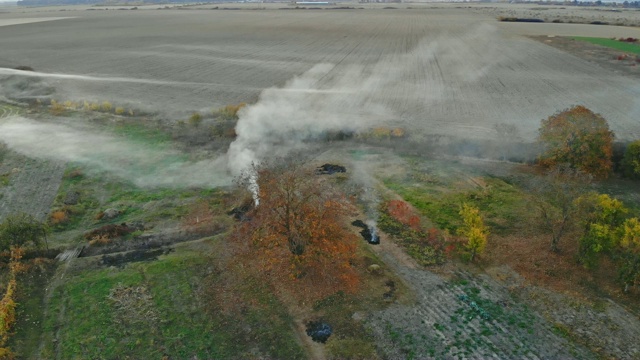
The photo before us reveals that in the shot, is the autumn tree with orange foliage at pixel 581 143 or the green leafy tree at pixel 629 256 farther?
the autumn tree with orange foliage at pixel 581 143

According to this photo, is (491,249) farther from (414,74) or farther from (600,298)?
(414,74)

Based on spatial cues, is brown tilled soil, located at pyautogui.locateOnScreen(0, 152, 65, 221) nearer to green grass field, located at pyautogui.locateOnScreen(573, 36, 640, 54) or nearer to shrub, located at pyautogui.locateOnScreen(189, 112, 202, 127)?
shrub, located at pyautogui.locateOnScreen(189, 112, 202, 127)

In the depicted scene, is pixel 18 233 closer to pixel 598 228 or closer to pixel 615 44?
pixel 598 228

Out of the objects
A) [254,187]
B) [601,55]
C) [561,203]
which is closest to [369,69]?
[601,55]

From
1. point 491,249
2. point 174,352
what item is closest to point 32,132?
point 174,352

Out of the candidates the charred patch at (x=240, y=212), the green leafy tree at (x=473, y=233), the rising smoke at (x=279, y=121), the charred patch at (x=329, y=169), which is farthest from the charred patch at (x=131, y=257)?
the green leafy tree at (x=473, y=233)

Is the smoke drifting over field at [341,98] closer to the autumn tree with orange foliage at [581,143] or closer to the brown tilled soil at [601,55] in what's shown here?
the brown tilled soil at [601,55]

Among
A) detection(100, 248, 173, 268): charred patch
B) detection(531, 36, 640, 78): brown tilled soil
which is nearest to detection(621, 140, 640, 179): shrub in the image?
detection(100, 248, 173, 268): charred patch
